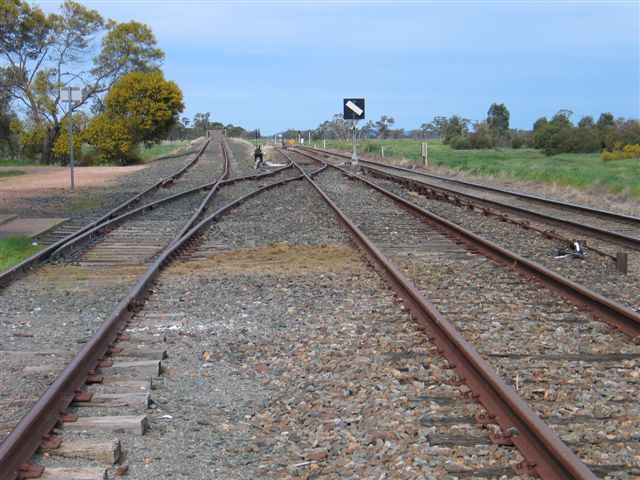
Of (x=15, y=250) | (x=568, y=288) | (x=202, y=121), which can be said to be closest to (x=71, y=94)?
(x=15, y=250)

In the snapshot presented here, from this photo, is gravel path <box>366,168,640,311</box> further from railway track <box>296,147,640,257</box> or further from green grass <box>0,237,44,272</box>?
green grass <box>0,237,44,272</box>

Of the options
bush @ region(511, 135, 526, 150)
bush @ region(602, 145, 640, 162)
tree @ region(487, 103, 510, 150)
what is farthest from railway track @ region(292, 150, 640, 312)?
tree @ region(487, 103, 510, 150)

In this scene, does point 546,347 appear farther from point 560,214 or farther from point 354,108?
point 354,108

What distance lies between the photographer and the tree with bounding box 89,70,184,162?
156 feet

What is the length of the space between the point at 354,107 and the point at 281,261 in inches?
845

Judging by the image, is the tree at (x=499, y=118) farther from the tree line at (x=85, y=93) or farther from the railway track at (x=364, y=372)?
the railway track at (x=364, y=372)

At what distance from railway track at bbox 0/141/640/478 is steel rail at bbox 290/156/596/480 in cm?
1

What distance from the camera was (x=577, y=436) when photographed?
445 cm

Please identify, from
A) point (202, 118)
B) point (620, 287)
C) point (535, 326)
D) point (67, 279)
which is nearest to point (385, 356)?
point (535, 326)

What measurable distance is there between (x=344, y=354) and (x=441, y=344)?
2.36 ft

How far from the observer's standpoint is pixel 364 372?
18.6ft

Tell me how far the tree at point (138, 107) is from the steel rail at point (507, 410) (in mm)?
42736

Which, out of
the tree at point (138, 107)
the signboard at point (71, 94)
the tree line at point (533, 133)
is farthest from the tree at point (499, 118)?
the signboard at point (71, 94)

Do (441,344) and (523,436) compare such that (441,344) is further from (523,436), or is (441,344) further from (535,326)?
(523,436)
